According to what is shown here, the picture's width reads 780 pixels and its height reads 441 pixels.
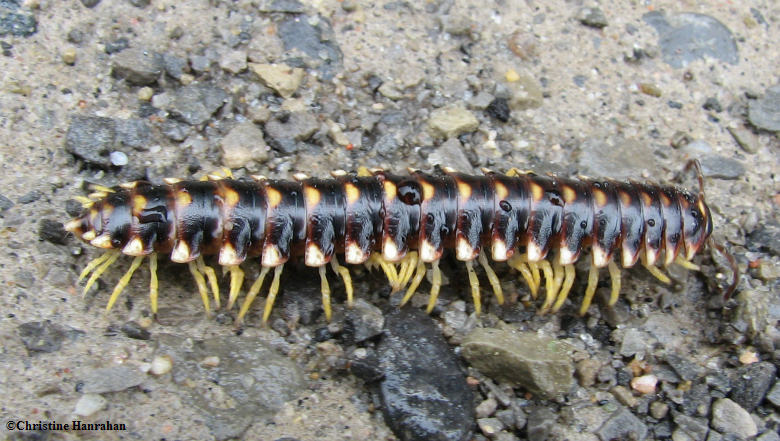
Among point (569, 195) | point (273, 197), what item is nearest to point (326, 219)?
point (273, 197)

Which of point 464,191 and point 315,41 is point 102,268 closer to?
point 464,191

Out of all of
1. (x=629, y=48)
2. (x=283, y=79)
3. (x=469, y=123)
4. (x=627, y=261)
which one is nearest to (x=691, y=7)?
(x=629, y=48)

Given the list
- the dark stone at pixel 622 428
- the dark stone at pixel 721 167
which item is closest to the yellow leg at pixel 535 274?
the dark stone at pixel 622 428

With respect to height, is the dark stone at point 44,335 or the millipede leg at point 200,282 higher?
the millipede leg at point 200,282

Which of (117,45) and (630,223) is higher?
(117,45)

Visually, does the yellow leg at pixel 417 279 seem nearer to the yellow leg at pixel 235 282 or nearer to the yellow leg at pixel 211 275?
the yellow leg at pixel 235 282

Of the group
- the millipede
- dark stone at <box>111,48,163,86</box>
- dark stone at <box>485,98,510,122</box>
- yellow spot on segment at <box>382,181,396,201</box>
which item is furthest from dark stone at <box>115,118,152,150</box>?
dark stone at <box>485,98,510,122</box>
